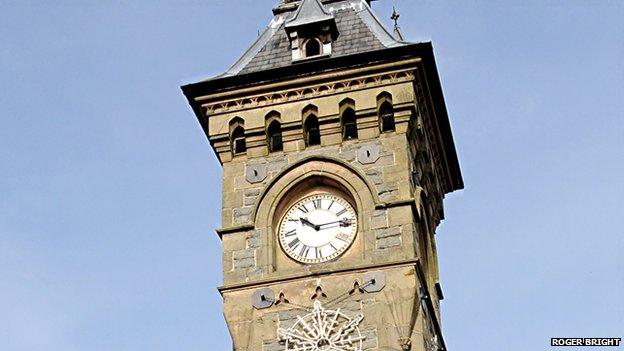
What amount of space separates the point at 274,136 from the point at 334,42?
100 inches

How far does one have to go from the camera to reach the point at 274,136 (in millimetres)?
29562

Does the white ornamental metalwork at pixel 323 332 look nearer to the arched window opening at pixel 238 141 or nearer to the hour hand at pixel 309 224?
the hour hand at pixel 309 224

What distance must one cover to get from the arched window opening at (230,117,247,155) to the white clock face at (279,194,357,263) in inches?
70.5

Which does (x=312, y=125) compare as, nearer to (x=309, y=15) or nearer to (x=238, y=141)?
(x=238, y=141)

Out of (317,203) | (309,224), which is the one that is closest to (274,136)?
(317,203)

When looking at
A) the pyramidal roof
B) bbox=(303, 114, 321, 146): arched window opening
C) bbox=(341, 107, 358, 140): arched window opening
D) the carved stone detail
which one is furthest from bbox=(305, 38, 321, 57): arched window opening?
bbox=(341, 107, 358, 140): arched window opening

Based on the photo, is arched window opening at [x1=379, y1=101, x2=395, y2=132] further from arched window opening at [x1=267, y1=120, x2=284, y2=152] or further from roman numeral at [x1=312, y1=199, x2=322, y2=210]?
arched window opening at [x1=267, y1=120, x2=284, y2=152]

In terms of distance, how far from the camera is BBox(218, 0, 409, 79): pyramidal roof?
30.0 meters

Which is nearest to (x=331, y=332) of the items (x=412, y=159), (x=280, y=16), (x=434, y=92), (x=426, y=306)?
(x=426, y=306)

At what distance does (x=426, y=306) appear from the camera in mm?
28281

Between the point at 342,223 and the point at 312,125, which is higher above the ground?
the point at 312,125

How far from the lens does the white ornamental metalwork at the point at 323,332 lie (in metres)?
26.6

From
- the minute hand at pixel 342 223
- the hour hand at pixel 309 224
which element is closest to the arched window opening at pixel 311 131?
the hour hand at pixel 309 224

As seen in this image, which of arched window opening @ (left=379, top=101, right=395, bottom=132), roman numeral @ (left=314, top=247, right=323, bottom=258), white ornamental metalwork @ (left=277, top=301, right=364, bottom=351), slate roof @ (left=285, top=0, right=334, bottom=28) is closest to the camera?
white ornamental metalwork @ (left=277, top=301, right=364, bottom=351)
